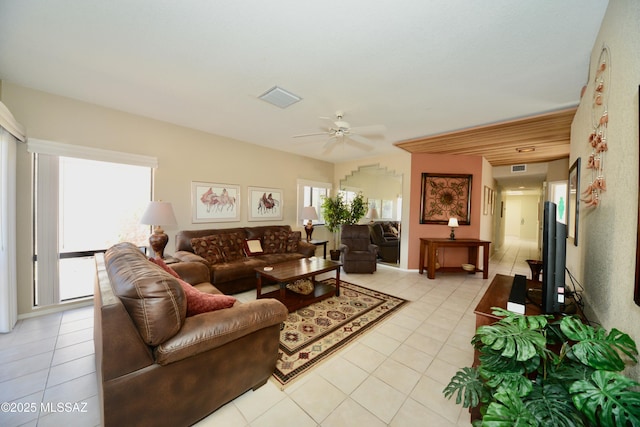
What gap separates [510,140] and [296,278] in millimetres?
4155

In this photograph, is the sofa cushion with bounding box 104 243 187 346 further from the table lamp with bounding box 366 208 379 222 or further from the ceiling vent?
the table lamp with bounding box 366 208 379 222

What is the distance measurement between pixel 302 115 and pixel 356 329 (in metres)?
2.80

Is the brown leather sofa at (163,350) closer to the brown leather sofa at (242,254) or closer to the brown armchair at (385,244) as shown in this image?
the brown leather sofa at (242,254)

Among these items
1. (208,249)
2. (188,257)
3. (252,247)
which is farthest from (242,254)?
(188,257)

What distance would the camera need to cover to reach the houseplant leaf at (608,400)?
638 mm

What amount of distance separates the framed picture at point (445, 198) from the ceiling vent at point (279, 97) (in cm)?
336

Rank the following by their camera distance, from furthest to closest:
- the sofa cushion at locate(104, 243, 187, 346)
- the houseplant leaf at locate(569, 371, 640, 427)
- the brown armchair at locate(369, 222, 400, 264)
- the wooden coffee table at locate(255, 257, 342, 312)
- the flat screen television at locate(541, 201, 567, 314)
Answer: the brown armchair at locate(369, 222, 400, 264) → the wooden coffee table at locate(255, 257, 342, 312) → the flat screen television at locate(541, 201, 567, 314) → the sofa cushion at locate(104, 243, 187, 346) → the houseplant leaf at locate(569, 371, 640, 427)

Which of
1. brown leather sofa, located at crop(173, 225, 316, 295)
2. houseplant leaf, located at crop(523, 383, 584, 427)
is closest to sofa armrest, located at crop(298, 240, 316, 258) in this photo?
brown leather sofa, located at crop(173, 225, 316, 295)

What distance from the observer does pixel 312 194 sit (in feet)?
19.1

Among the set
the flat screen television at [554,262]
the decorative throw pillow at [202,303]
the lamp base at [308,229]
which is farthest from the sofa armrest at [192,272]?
the flat screen television at [554,262]

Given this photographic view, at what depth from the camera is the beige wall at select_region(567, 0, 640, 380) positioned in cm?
96

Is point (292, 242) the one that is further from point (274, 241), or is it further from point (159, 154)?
point (159, 154)

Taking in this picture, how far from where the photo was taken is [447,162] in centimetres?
475

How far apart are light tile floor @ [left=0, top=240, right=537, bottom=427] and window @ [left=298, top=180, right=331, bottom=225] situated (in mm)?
3385
